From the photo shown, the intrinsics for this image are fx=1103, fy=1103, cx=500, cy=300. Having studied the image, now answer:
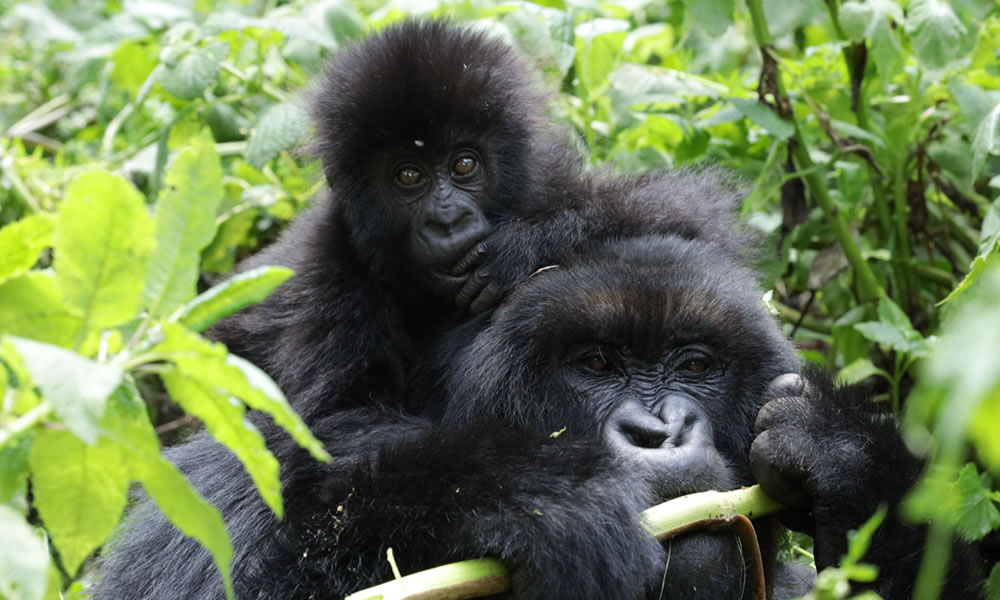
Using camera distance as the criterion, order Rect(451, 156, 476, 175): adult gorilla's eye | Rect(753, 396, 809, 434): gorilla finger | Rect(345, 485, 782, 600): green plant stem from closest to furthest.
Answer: Rect(345, 485, 782, 600): green plant stem, Rect(753, 396, 809, 434): gorilla finger, Rect(451, 156, 476, 175): adult gorilla's eye

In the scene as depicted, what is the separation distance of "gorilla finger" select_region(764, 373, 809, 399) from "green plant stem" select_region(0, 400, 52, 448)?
172 centimetres

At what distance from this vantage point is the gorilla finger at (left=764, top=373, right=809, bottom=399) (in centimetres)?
256

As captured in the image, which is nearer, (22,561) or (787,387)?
(22,561)

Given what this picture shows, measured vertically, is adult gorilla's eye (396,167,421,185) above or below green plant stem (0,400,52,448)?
below

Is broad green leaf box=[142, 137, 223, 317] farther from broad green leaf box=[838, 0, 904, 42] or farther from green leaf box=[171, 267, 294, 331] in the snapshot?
broad green leaf box=[838, 0, 904, 42]

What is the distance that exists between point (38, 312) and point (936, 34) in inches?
110

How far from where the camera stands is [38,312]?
4.63 feet

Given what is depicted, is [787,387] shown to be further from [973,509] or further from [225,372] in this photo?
[225,372]

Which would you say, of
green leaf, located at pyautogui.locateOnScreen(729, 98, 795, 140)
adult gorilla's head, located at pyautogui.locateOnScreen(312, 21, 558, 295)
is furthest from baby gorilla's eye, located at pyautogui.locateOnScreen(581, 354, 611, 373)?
green leaf, located at pyautogui.locateOnScreen(729, 98, 795, 140)

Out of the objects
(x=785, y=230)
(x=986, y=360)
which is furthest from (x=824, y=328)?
(x=986, y=360)

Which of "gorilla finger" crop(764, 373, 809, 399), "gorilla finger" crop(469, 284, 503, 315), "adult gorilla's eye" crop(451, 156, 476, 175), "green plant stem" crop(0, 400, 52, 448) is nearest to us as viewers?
"green plant stem" crop(0, 400, 52, 448)

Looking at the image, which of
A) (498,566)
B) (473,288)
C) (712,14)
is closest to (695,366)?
(473,288)

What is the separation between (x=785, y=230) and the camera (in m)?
4.13

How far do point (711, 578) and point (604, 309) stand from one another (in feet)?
2.25
